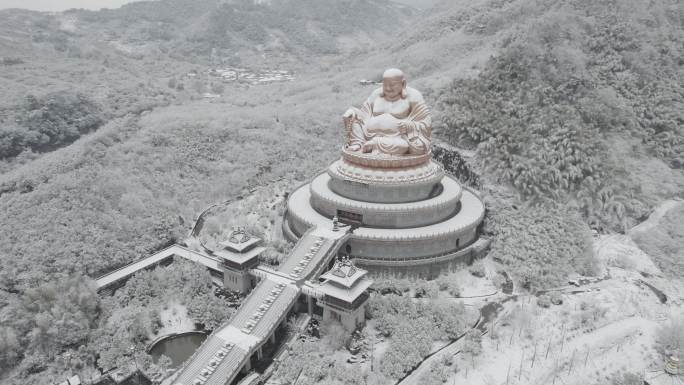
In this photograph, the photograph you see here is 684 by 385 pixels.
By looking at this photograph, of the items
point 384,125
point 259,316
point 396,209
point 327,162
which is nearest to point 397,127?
point 384,125

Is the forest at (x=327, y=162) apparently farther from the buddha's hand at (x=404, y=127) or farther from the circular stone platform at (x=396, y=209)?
the buddha's hand at (x=404, y=127)

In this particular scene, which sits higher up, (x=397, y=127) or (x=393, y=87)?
(x=393, y=87)

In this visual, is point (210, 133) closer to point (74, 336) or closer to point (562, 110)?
point (74, 336)

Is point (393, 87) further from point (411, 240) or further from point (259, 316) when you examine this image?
point (259, 316)

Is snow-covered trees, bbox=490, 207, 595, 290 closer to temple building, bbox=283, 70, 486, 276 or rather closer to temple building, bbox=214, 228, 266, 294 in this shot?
temple building, bbox=283, 70, 486, 276

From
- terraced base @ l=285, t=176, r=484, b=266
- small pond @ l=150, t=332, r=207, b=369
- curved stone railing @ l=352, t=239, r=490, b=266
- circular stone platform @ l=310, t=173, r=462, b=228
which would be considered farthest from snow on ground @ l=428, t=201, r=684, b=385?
small pond @ l=150, t=332, r=207, b=369

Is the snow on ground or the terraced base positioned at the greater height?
the terraced base
